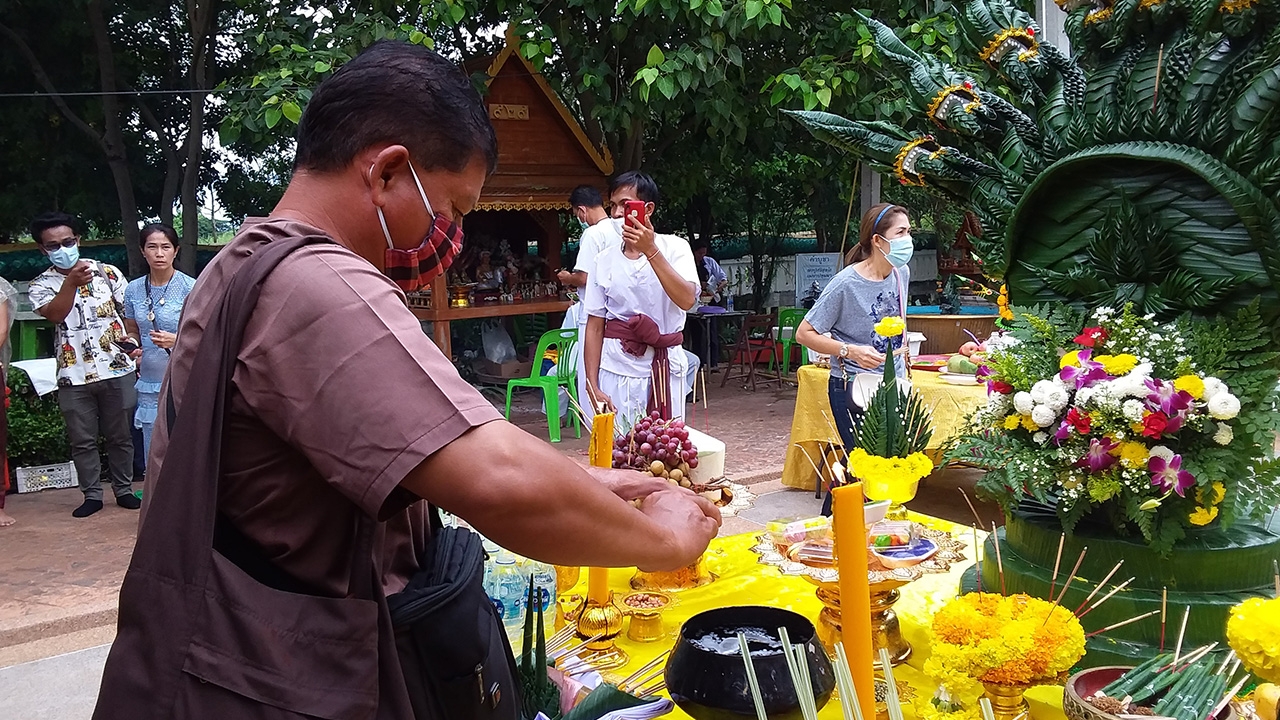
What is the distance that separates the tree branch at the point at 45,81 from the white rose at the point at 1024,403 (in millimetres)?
8840

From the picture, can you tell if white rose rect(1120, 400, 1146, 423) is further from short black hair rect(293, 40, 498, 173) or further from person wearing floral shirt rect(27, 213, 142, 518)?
person wearing floral shirt rect(27, 213, 142, 518)

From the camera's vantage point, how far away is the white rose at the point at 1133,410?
1.43 meters

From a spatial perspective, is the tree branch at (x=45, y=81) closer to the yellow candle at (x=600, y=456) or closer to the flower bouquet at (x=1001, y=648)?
the yellow candle at (x=600, y=456)

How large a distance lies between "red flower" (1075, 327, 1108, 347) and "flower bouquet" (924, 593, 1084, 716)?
479 mm

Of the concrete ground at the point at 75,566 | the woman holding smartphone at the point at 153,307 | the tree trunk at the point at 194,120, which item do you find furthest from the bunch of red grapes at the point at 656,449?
the tree trunk at the point at 194,120

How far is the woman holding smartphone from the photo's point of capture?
5078 millimetres

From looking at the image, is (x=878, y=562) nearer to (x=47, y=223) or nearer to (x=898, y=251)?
(x=898, y=251)

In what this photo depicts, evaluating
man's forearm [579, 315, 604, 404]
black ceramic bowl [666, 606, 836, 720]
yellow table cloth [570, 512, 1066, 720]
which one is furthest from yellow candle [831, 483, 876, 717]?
man's forearm [579, 315, 604, 404]

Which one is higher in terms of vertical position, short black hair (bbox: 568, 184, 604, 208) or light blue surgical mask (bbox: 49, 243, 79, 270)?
short black hair (bbox: 568, 184, 604, 208)

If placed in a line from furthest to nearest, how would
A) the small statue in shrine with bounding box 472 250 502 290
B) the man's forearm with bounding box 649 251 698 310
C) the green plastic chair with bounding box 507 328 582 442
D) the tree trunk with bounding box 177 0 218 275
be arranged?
the small statue in shrine with bounding box 472 250 502 290 → the tree trunk with bounding box 177 0 218 275 → the green plastic chair with bounding box 507 328 582 442 → the man's forearm with bounding box 649 251 698 310

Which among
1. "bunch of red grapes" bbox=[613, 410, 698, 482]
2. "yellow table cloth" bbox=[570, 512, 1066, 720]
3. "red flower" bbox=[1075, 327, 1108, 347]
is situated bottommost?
"yellow table cloth" bbox=[570, 512, 1066, 720]

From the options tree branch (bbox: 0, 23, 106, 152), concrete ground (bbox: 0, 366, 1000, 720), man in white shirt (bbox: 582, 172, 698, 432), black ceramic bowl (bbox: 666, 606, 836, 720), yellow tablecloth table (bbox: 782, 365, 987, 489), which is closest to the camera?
black ceramic bowl (bbox: 666, 606, 836, 720)

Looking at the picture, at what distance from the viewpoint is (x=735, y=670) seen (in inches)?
47.9

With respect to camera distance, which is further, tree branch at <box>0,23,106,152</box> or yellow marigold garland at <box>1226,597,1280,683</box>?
tree branch at <box>0,23,106,152</box>
